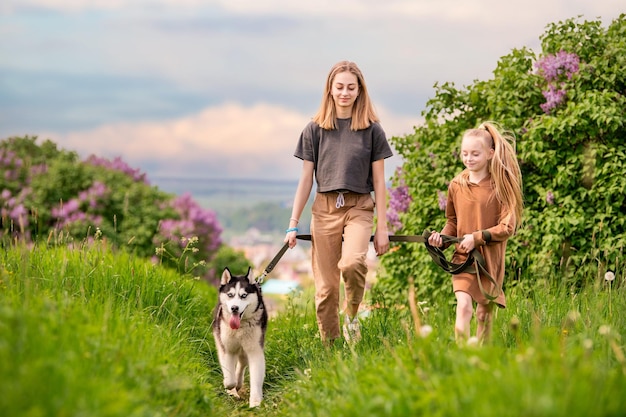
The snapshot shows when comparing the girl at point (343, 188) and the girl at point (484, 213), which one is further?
the girl at point (343, 188)

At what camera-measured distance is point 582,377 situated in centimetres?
342

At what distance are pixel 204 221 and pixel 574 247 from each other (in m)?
11.6

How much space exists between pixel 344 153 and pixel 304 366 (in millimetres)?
1869

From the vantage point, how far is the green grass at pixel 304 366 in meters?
3.35

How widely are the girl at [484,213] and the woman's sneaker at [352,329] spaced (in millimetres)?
1079

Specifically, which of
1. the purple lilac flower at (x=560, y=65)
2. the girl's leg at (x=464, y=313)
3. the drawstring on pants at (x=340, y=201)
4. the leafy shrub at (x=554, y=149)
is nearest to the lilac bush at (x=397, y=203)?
the leafy shrub at (x=554, y=149)

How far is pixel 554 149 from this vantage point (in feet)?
27.7

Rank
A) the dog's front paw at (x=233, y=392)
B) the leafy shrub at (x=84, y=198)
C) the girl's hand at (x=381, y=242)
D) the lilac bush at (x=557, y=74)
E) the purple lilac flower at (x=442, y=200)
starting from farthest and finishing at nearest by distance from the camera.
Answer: the leafy shrub at (x=84, y=198), the purple lilac flower at (x=442, y=200), the lilac bush at (x=557, y=74), the girl's hand at (x=381, y=242), the dog's front paw at (x=233, y=392)

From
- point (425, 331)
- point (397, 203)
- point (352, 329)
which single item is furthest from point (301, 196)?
point (397, 203)

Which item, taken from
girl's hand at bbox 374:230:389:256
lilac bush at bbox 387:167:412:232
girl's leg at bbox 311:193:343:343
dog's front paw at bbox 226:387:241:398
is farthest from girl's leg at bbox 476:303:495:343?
lilac bush at bbox 387:167:412:232

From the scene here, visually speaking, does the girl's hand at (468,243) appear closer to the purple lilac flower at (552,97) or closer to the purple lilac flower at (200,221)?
the purple lilac flower at (552,97)

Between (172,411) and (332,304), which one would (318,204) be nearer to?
(332,304)

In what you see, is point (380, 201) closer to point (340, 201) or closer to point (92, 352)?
point (340, 201)

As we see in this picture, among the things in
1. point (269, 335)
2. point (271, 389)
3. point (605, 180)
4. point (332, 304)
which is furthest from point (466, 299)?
point (605, 180)
